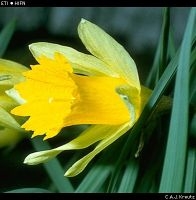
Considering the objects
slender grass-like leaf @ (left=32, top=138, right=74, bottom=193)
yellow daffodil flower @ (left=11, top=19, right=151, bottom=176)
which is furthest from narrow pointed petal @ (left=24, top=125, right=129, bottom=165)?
slender grass-like leaf @ (left=32, top=138, right=74, bottom=193)

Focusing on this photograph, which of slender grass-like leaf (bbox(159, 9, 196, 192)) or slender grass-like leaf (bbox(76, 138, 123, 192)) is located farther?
slender grass-like leaf (bbox(76, 138, 123, 192))

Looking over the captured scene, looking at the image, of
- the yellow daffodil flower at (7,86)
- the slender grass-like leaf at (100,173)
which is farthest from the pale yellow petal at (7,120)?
the slender grass-like leaf at (100,173)

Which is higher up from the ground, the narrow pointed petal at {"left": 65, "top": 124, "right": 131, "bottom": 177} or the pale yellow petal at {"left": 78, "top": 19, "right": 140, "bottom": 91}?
the pale yellow petal at {"left": 78, "top": 19, "right": 140, "bottom": 91}

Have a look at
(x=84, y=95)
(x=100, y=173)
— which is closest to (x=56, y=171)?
(x=100, y=173)

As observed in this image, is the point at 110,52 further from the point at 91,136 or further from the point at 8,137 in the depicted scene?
the point at 8,137

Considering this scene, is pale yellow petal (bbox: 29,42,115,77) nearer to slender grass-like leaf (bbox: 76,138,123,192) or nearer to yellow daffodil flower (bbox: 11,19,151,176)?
yellow daffodil flower (bbox: 11,19,151,176)

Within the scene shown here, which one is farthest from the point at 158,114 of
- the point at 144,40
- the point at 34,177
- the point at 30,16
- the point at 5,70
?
the point at 144,40

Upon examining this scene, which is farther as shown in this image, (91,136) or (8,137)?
(8,137)
